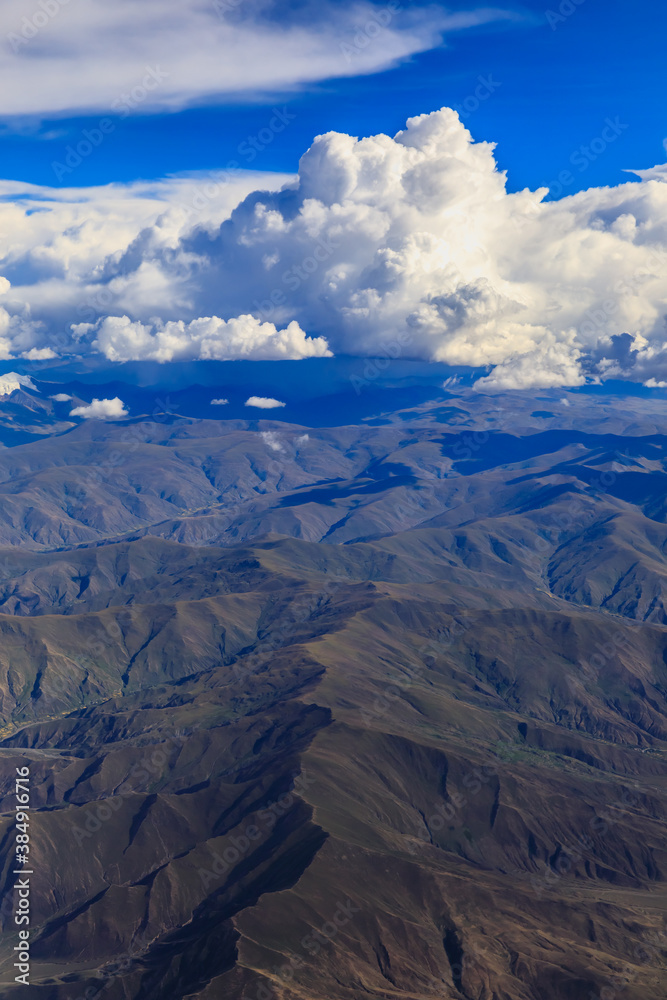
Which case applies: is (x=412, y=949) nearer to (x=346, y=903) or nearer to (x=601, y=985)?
(x=346, y=903)

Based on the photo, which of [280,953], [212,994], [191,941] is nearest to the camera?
[212,994]

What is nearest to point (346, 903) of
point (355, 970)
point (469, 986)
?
point (355, 970)

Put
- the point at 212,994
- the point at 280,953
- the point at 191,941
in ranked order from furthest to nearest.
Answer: the point at 191,941, the point at 280,953, the point at 212,994

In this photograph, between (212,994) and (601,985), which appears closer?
(212,994)

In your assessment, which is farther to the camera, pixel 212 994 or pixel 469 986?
pixel 469 986

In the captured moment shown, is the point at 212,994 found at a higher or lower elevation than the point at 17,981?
higher

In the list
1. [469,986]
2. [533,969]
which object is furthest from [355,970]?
[533,969]

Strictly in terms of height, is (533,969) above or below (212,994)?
below

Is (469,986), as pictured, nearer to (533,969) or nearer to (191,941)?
(533,969)

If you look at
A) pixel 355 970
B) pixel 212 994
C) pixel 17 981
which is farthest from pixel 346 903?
pixel 17 981
